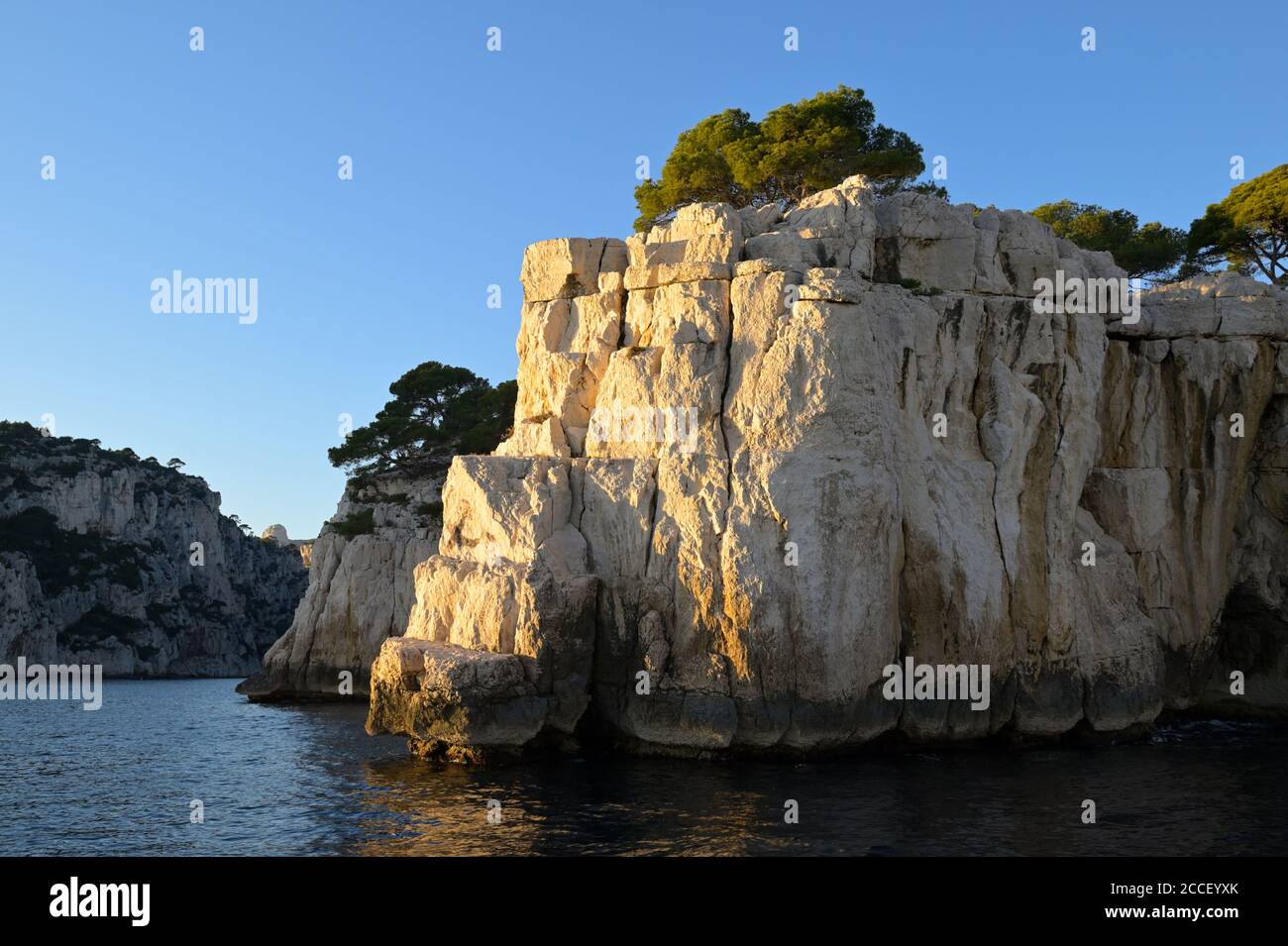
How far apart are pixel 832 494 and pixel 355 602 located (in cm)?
4015

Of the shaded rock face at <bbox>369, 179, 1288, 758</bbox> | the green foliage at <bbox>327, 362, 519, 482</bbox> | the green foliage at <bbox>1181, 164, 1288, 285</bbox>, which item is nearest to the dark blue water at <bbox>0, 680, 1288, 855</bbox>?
the shaded rock face at <bbox>369, 179, 1288, 758</bbox>

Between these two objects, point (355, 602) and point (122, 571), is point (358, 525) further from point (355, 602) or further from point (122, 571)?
point (122, 571)

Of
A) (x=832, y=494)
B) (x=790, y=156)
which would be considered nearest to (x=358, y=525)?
(x=790, y=156)

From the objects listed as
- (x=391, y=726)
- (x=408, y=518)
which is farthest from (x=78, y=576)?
(x=391, y=726)

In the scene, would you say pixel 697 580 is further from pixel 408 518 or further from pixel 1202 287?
pixel 408 518

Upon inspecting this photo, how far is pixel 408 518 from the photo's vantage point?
211 ft

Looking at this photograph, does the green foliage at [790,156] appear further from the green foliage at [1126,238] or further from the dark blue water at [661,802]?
the dark blue water at [661,802]

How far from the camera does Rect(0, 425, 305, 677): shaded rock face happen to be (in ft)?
325

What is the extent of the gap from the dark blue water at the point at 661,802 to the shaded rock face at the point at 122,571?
235ft

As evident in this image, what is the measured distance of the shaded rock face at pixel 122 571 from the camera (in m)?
99.1

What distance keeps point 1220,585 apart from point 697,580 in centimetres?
2251

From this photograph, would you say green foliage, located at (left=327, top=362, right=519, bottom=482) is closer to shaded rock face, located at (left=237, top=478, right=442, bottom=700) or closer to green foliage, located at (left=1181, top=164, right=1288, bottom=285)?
shaded rock face, located at (left=237, top=478, right=442, bottom=700)

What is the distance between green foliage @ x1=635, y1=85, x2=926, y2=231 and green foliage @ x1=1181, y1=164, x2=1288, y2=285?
13042 millimetres

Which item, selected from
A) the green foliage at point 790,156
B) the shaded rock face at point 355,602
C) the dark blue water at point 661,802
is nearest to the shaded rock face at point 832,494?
the dark blue water at point 661,802
